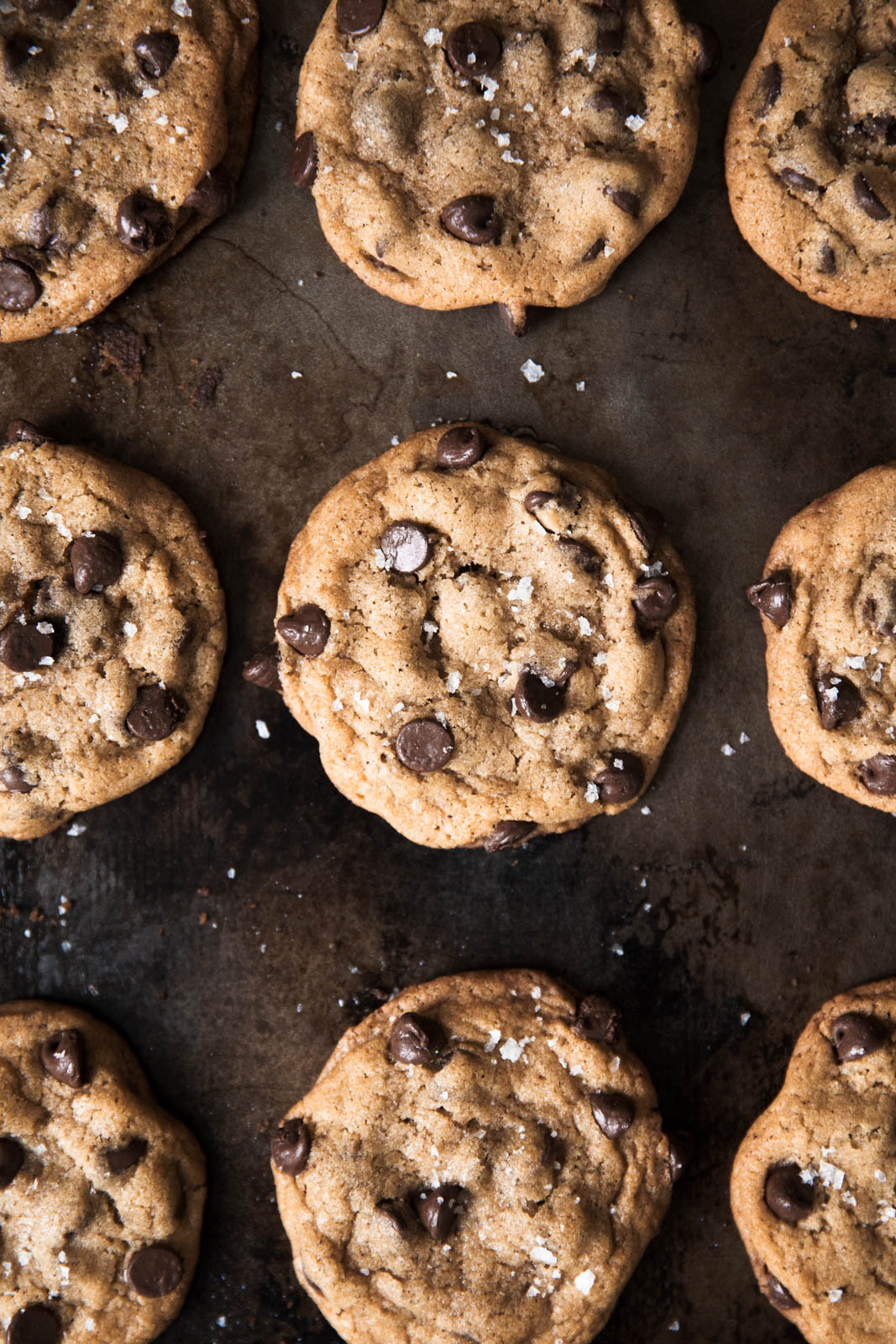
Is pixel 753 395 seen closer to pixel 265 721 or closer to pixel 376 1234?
pixel 265 721

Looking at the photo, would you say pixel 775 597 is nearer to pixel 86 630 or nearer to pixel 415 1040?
pixel 415 1040

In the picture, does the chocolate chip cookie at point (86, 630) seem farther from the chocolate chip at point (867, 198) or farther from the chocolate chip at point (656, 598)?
the chocolate chip at point (867, 198)

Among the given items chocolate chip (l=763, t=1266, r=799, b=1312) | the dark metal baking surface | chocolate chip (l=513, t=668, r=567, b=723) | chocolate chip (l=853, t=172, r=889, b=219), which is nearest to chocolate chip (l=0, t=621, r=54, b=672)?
the dark metal baking surface

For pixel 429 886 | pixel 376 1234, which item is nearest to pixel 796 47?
pixel 429 886

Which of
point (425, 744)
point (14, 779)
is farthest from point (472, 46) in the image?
point (14, 779)

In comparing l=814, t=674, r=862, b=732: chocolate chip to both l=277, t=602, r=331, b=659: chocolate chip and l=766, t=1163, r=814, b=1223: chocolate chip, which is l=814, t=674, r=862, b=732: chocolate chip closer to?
l=766, t=1163, r=814, b=1223: chocolate chip
